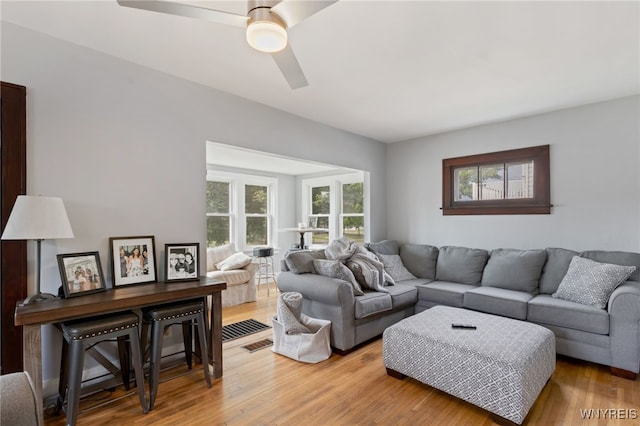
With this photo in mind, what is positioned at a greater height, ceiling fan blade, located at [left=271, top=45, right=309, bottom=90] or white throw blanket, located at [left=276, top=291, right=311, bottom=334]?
ceiling fan blade, located at [left=271, top=45, right=309, bottom=90]

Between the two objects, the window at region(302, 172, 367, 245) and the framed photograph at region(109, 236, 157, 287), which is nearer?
the framed photograph at region(109, 236, 157, 287)

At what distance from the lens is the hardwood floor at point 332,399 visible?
2.06 m

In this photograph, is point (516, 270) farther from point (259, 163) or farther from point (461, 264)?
point (259, 163)

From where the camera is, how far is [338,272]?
326 centimetres

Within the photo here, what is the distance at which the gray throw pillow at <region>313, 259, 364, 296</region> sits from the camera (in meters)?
3.23

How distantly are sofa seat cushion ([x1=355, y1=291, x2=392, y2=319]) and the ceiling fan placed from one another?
93.3 inches

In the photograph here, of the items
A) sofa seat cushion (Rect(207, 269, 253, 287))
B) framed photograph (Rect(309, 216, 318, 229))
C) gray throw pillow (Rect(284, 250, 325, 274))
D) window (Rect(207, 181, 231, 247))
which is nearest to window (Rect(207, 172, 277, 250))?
window (Rect(207, 181, 231, 247))

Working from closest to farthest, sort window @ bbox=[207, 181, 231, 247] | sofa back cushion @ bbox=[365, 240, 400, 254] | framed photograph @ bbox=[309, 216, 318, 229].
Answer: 1. sofa back cushion @ bbox=[365, 240, 400, 254]
2. window @ bbox=[207, 181, 231, 247]
3. framed photograph @ bbox=[309, 216, 318, 229]

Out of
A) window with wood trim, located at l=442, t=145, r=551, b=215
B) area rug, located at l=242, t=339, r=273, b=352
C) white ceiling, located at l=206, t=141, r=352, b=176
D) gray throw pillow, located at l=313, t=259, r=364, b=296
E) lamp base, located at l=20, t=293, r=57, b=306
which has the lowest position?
area rug, located at l=242, t=339, r=273, b=352

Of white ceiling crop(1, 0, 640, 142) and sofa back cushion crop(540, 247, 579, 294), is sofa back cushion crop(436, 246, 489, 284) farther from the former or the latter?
white ceiling crop(1, 0, 640, 142)

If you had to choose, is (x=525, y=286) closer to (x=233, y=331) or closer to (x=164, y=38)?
(x=233, y=331)

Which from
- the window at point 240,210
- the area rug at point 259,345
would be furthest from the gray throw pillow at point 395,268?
the window at point 240,210

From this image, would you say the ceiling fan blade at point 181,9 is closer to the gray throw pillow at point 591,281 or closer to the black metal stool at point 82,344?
the black metal stool at point 82,344

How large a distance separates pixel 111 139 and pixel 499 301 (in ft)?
12.5
